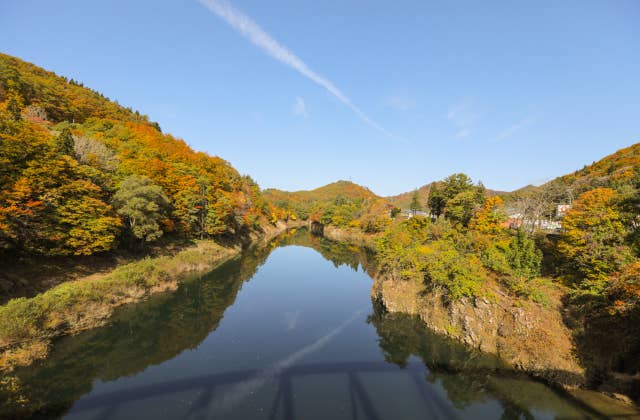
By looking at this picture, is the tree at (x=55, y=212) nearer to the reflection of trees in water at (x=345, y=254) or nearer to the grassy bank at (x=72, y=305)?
the grassy bank at (x=72, y=305)

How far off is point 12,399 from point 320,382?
15.9 metres

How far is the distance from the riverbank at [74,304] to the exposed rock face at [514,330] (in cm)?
2956

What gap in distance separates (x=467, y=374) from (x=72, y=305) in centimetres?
3078

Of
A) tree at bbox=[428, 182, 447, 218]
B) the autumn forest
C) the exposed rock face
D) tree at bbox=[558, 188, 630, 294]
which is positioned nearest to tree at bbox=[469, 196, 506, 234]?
the autumn forest

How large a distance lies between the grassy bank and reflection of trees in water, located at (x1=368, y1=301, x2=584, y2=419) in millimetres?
24393

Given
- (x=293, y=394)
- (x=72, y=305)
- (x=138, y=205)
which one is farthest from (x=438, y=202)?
(x=72, y=305)

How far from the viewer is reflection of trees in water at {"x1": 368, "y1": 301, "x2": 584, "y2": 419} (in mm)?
15234

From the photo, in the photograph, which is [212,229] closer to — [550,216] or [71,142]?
[71,142]

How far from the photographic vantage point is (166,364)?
708 inches

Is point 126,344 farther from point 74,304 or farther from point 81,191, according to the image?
point 81,191

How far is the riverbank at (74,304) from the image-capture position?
1616 cm

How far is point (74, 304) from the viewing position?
2155 centimetres

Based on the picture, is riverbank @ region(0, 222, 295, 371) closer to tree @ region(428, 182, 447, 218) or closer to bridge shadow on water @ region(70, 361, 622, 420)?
bridge shadow on water @ region(70, 361, 622, 420)

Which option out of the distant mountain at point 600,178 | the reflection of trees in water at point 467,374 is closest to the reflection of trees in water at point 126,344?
the reflection of trees in water at point 467,374
